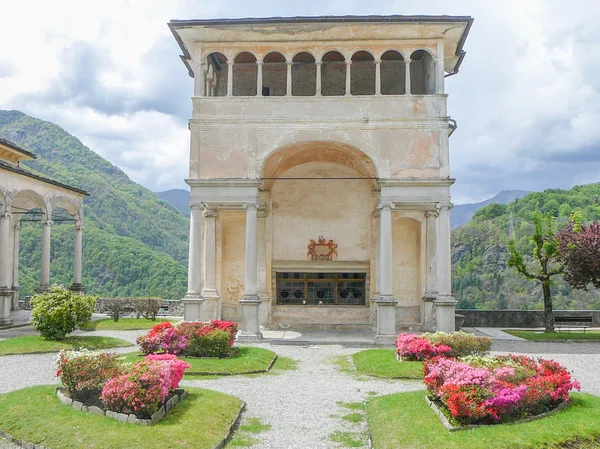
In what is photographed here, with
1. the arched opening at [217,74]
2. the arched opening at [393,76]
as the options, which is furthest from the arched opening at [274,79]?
the arched opening at [393,76]

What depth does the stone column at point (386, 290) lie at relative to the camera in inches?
841

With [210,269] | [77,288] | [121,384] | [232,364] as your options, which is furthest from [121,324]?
[121,384]

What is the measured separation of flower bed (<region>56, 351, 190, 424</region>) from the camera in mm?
9836

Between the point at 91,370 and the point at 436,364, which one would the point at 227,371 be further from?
the point at 436,364

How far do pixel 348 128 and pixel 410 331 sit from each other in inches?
382

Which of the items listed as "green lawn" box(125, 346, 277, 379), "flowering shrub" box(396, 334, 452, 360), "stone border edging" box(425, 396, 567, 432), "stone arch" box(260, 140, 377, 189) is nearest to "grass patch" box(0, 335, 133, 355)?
"green lawn" box(125, 346, 277, 379)

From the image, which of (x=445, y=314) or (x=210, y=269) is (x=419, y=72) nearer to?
(x=445, y=314)

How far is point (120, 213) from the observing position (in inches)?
3078

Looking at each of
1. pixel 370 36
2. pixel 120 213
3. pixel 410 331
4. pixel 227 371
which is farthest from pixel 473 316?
pixel 120 213

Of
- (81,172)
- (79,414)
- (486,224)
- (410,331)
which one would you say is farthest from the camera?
(81,172)

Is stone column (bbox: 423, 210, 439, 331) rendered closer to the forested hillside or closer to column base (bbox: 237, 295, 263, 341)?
A: column base (bbox: 237, 295, 263, 341)

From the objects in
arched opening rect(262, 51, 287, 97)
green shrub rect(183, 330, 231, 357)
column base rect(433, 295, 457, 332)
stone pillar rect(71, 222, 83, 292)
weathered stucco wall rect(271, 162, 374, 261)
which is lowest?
green shrub rect(183, 330, 231, 357)

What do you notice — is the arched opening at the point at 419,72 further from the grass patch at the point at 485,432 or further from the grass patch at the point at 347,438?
the grass patch at the point at 347,438

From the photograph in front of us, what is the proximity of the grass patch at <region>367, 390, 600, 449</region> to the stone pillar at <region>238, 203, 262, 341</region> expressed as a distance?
36.9 feet
